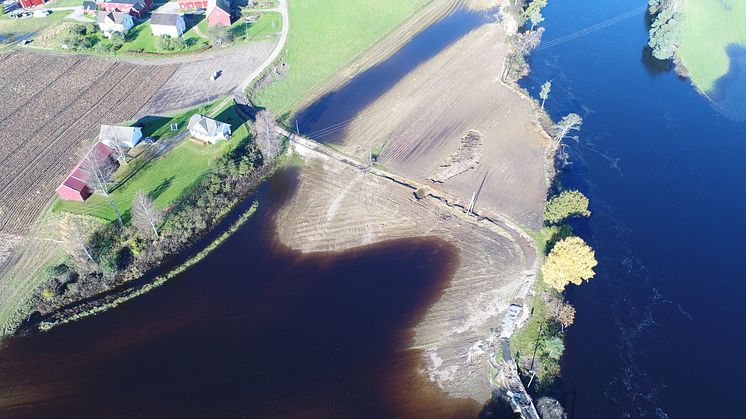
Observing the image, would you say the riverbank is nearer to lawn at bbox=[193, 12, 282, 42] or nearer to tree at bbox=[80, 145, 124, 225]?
tree at bbox=[80, 145, 124, 225]

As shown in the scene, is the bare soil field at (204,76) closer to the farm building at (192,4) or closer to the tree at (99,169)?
the tree at (99,169)

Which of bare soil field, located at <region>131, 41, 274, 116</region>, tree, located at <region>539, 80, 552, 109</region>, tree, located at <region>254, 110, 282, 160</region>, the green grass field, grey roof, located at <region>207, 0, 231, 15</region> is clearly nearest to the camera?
tree, located at <region>254, 110, 282, 160</region>

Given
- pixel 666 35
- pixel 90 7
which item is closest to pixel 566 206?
pixel 666 35

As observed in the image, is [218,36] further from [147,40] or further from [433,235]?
[433,235]

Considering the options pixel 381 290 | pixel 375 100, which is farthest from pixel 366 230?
pixel 375 100

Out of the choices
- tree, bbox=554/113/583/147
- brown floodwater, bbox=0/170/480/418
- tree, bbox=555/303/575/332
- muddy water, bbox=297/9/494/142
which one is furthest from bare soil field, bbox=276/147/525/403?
tree, bbox=554/113/583/147

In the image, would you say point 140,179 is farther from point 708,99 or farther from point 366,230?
point 708,99

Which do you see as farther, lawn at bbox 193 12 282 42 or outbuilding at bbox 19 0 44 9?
outbuilding at bbox 19 0 44 9
